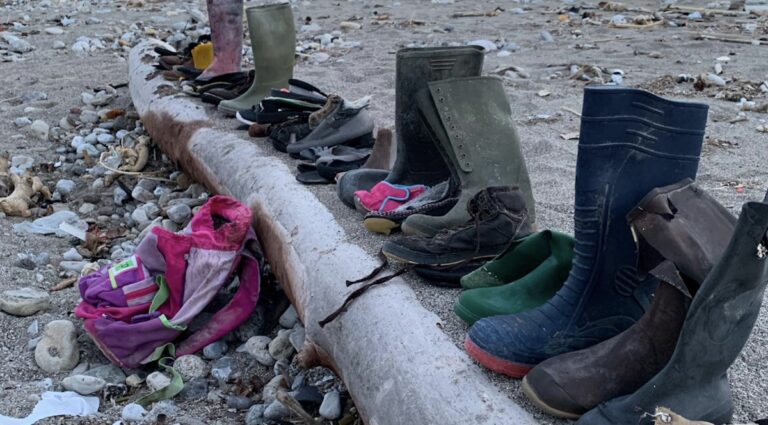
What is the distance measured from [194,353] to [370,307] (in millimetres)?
981

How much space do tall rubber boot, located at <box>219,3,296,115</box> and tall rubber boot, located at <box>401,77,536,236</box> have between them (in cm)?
219

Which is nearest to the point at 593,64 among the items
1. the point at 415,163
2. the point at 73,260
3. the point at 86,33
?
the point at 415,163

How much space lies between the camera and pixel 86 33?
30.9 ft

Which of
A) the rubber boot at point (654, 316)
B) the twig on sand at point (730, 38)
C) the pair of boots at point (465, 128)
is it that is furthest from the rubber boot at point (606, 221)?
the twig on sand at point (730, 38)

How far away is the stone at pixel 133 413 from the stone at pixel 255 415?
0.33 meters

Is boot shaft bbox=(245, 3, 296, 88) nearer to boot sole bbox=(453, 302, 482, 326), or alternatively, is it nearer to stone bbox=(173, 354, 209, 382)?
stone bbox=(173, 354, 209, 382)

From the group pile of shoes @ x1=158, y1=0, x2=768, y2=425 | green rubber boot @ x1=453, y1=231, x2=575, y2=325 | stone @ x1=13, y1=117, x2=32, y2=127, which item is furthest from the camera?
stone @ x1=13, y1=117, x2=32, y2=127

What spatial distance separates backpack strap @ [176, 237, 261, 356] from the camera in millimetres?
3047

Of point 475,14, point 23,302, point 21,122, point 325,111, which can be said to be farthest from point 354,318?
point 475,14

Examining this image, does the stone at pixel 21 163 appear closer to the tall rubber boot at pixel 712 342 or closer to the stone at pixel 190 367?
the stone at pixel 190 367

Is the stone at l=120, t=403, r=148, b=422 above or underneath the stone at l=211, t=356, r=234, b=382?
above

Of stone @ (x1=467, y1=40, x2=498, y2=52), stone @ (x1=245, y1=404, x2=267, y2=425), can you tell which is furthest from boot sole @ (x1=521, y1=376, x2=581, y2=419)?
stone @ (x1=467, y1=40, x2=498, y2=52)

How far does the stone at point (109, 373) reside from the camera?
291cm

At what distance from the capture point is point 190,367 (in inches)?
115
